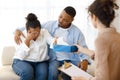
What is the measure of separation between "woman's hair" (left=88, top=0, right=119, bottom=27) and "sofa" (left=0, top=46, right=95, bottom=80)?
3.88 feet

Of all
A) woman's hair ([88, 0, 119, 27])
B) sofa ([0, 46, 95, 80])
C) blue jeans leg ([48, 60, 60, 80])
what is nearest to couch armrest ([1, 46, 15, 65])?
sofa ([0, 46, 95, 80])

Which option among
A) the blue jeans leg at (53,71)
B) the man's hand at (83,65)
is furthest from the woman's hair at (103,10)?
the blue jeans leg at (53,71)

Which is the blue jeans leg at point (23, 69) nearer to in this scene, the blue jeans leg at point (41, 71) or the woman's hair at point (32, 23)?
the blue jeans leg at point (41, 71)

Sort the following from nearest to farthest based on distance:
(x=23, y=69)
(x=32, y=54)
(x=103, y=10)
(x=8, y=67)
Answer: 1. (x=103, y=10)
2. (x=23, y=69)
3. (x=32, y=54)
4. (x=8, y=67)

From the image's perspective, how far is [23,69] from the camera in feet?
7.71

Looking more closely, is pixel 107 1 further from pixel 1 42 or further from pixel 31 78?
pixel 1 42

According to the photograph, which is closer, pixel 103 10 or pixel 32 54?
pixel 103 10

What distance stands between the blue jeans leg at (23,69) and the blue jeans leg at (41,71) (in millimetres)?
72

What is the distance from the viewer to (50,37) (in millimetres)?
2521

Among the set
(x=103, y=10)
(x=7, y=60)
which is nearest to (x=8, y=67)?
(x=7, y=60)

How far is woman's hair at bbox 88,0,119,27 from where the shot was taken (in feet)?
4.65

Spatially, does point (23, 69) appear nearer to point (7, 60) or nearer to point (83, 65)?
point (7, 60)

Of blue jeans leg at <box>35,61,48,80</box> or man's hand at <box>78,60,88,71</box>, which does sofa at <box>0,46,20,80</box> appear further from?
man's hand at <box>78,60,88,71</box>

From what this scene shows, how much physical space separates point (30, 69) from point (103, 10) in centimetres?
120
